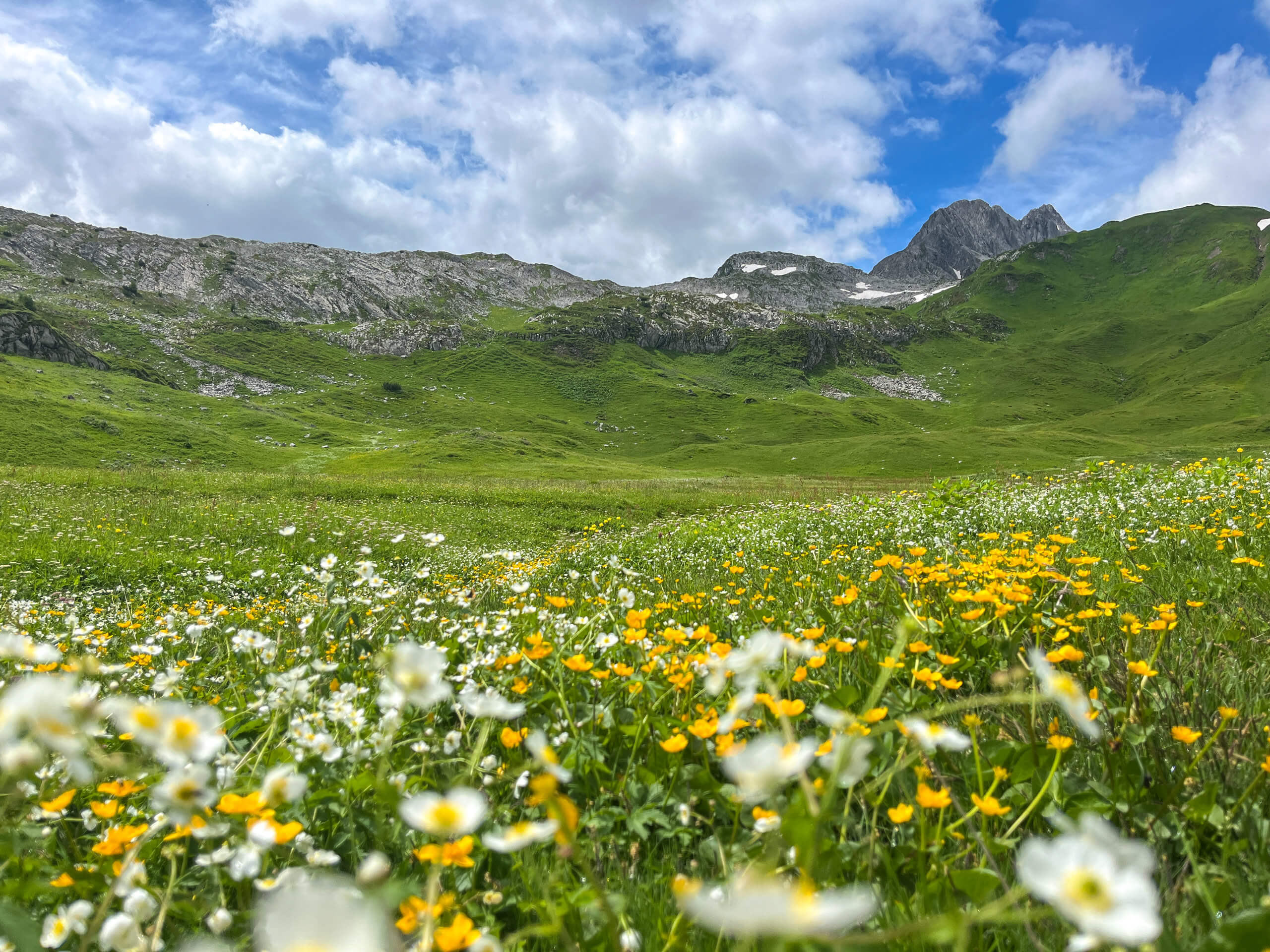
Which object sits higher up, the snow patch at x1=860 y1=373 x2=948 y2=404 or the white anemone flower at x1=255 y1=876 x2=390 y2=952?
the snow patch at x1=860 y1=373 x2=948 y2=404

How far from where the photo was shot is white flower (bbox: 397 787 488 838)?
3.04 ft


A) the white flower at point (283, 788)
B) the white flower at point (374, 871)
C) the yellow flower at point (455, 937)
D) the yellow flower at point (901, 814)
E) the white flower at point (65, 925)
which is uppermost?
the white flower at point (374, 871)

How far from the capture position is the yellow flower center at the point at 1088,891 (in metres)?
0.73

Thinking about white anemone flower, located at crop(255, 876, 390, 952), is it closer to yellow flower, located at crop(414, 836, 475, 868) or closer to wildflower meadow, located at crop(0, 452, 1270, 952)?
wildflower meadow, located at crop(0, 452, 1270, 952)

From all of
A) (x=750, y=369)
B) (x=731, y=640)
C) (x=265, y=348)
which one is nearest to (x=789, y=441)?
(x=750, y=369)

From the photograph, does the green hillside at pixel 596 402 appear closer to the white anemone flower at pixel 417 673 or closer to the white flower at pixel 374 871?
the white anemone flower at pixel 417 673

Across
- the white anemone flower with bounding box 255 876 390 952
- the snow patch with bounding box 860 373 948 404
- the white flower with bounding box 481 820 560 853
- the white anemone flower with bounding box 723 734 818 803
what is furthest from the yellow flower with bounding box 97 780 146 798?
the snow patch with bounding box 860 373 948 404

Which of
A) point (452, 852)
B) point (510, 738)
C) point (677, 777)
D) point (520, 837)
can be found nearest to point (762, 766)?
point (520, 837)

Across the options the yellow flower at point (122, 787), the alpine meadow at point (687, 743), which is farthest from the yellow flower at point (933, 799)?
the yellow flower at point (122, 787)

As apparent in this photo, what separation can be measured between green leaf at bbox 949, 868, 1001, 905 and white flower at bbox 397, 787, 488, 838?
4.26ft

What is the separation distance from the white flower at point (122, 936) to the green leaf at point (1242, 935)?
2183 millimetres

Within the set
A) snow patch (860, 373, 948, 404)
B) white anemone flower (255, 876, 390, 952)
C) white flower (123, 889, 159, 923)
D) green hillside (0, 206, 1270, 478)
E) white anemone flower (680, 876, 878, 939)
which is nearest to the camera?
white anemone flower (680, 876, 878, 939)

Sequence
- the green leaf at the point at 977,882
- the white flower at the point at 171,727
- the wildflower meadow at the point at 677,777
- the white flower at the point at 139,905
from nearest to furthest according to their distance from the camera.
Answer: the wildflower meadow at the point at 677,777 < the white flower at the point at 171,727 < the white flower at the point at 139,905 < the green leaf at the point at 977,882

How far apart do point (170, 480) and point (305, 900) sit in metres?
36.6
